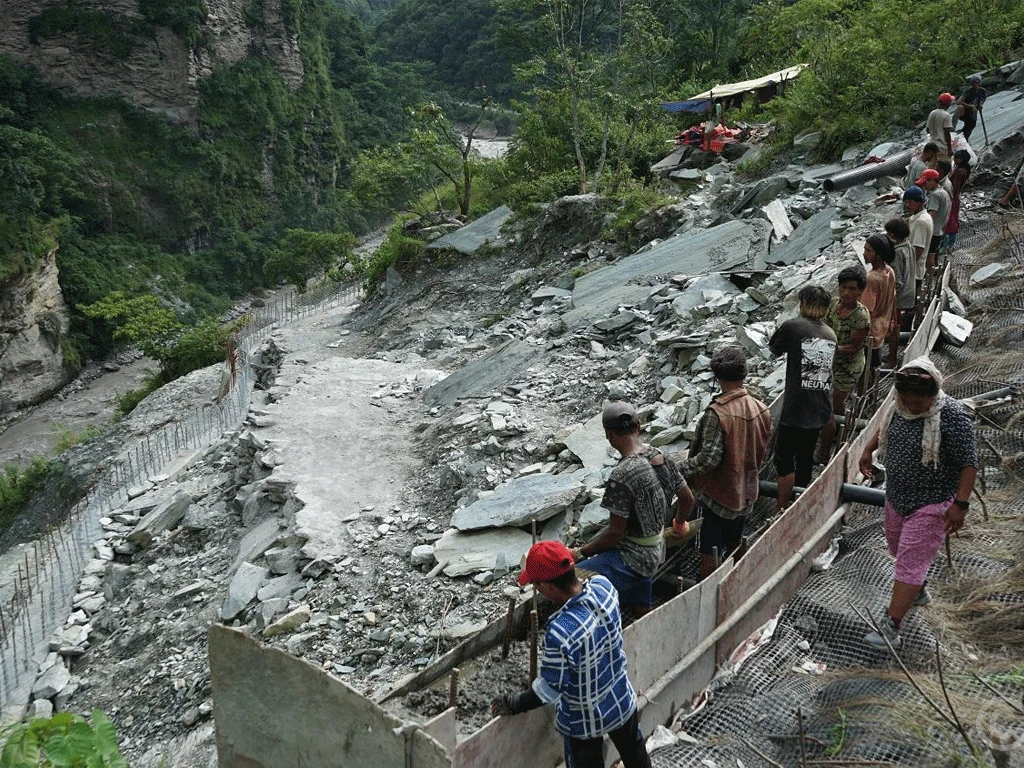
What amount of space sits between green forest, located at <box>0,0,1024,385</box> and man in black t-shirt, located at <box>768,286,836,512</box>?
1026 centimetres

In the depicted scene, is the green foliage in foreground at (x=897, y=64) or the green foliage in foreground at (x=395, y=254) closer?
the green foliage in foreground at (x=897, y=64)

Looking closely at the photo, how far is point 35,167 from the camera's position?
1406 inches

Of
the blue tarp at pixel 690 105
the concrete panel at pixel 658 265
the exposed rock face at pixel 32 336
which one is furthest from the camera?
the exposed rock face at pixel 32 336

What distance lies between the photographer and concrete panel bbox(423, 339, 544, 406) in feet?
30.6

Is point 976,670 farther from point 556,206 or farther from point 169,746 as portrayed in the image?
point 556,206

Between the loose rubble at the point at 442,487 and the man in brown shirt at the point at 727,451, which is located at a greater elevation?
the man in brown shirt at the point at 727,451

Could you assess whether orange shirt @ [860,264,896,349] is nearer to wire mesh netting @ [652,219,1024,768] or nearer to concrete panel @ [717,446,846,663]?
wire mesh netting @ [652,219,1024,768]

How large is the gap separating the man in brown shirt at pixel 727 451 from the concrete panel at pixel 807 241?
6.11 metres

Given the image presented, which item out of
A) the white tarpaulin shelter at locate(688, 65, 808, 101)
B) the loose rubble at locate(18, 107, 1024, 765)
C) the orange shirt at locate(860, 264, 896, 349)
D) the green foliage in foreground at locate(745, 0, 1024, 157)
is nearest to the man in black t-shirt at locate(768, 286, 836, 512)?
the orange shirt at locate(860, 264, 896, 349)

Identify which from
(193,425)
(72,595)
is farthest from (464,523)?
(193,425)

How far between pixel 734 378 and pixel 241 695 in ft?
7.55

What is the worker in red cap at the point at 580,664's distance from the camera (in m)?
2.53

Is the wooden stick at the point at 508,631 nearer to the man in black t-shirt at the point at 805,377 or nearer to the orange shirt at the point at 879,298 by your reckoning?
the man in black t-shirt at the point at 805,377

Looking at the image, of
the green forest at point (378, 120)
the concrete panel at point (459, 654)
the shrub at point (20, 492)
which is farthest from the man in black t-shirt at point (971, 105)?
the shrub at point (20, 492)
